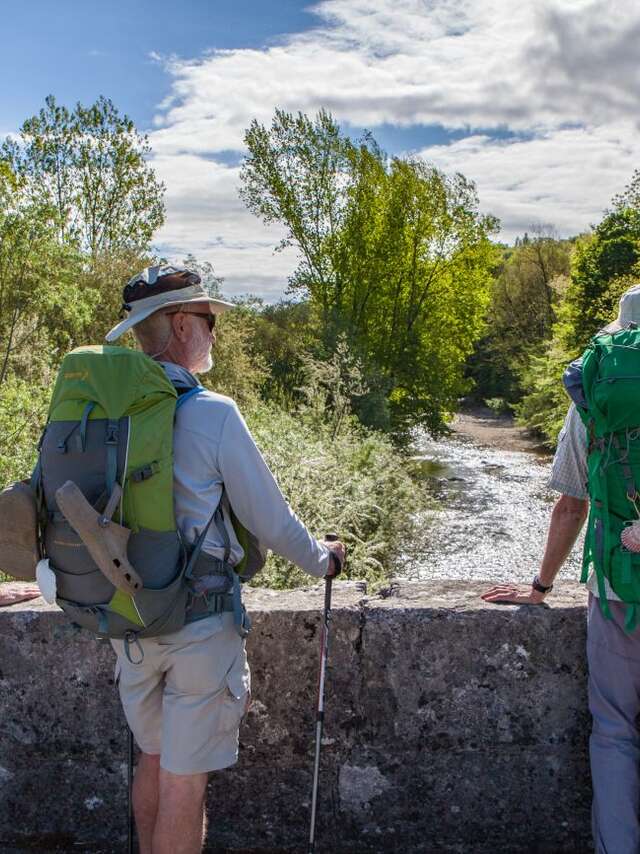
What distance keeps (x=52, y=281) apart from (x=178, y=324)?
1619 cm

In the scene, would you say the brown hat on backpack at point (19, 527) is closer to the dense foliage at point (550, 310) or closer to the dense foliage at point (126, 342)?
the dense foliage at point (126, 342)

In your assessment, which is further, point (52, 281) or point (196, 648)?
point (52, 281)

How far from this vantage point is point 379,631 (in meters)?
2.94

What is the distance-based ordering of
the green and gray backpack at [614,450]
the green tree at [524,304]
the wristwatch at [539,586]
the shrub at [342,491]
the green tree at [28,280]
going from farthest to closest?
the green tree at [524,304] → the green tree at [28,280] → the shrub at [342,491] → the wristwatch at [539,586] → the green and gray backpack at [614,450]

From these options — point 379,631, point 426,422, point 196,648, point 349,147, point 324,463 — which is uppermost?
point 349,147

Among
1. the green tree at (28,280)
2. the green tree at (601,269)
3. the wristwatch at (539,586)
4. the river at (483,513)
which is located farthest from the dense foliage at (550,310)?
the wristwatch at (539,586)

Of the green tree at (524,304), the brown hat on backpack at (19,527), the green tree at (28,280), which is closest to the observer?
the brown hat on backpack at (19,527)

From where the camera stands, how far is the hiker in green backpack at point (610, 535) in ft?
8.10

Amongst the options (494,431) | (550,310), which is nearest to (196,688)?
(494,431)

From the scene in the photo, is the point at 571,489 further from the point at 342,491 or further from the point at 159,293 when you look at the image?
the point at 342,491

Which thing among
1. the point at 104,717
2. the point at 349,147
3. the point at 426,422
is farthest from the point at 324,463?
the point at 349,147

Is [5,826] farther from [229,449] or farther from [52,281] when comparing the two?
[52,281]

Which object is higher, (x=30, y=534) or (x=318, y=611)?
(x=30, y=534)

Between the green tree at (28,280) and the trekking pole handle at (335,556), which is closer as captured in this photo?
the trekking pole handle at (335,556)
